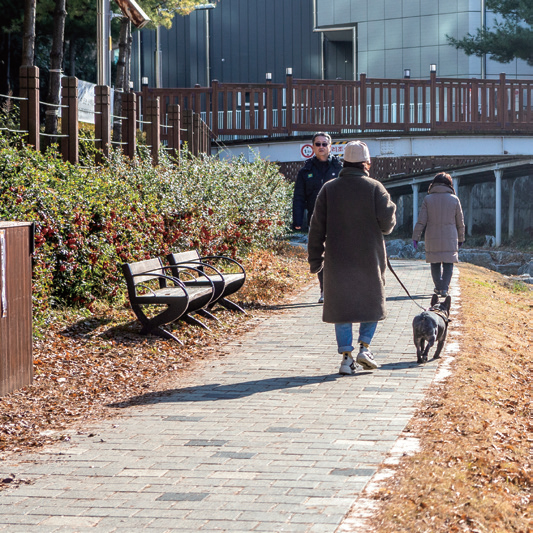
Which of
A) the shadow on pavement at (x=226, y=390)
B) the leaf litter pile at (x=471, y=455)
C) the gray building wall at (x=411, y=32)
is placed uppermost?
the gray building wall at (x=411, y=32)

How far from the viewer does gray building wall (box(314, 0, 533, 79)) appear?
118ft

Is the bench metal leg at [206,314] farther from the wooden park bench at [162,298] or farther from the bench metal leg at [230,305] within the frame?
the bench metal leg at [230,305]

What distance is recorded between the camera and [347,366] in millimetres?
7023

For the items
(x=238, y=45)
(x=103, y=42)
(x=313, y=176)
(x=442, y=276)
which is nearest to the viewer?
(x=313, y=176)

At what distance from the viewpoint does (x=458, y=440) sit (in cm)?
496

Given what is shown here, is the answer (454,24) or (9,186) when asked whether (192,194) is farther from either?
(454,24)

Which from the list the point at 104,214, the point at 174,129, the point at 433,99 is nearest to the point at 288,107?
the point at 433,99

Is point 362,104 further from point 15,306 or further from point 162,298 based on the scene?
point 15,306

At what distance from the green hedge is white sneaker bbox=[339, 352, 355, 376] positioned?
2872mm

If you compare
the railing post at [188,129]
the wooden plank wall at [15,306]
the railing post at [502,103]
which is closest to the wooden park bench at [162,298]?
the wooden plank wall at [15,306]

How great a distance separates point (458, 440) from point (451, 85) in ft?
67.2

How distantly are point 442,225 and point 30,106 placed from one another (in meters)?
5.17

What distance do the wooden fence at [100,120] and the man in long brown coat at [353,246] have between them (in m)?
4.24

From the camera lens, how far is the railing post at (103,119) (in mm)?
12555
